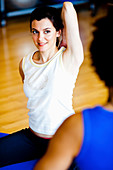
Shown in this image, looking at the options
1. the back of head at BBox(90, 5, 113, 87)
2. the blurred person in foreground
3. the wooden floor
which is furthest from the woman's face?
the blurred person in foreground

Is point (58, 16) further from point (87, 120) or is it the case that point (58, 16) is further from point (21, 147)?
point (87, 120)

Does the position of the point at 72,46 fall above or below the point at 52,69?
above

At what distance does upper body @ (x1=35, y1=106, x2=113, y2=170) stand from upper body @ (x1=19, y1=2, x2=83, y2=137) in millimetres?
659

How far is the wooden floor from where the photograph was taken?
271 cm

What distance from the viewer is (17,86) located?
10.8ft

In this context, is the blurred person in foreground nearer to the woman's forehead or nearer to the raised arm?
the raised arm

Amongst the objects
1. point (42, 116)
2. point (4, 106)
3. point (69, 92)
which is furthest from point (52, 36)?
point (4, 106)

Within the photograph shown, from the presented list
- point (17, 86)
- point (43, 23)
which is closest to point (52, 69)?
point (43, 23)

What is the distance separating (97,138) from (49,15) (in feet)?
3.17

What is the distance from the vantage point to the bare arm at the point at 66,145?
0.77 meters

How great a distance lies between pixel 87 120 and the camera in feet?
2.56

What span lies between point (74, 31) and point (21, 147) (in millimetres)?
650

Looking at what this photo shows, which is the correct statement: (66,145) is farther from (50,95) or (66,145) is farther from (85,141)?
(50,95)

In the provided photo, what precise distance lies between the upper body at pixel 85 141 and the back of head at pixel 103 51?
129 millimetres
